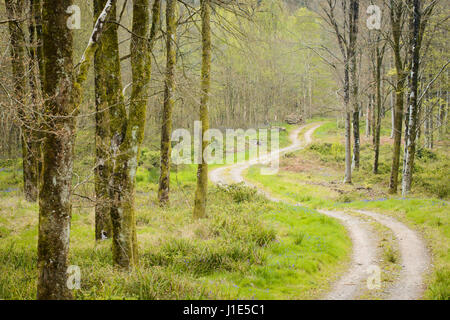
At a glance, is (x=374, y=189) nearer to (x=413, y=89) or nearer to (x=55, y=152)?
(x=413, y=89)

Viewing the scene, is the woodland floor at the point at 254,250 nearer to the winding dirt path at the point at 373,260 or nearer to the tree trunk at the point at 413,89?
the winding dirt path at the point at 373,260

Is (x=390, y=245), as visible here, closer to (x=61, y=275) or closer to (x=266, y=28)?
(x=266, y=28)

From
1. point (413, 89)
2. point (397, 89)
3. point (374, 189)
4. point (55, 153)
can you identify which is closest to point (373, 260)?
point (55, 153)

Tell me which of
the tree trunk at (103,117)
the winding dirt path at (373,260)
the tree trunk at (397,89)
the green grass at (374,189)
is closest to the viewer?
the tree trunk at (103,117)

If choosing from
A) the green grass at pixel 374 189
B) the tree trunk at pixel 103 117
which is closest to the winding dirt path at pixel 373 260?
the green grass at pixel 374 189

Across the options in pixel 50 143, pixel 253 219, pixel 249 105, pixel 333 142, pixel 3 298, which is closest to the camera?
pixel 50 143

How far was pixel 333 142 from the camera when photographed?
116ft

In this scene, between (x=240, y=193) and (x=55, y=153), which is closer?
(x=55, y=153)

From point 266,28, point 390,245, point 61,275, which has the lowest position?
point 390,245

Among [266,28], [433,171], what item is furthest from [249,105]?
[266,28]

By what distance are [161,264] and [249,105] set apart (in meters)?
45.5

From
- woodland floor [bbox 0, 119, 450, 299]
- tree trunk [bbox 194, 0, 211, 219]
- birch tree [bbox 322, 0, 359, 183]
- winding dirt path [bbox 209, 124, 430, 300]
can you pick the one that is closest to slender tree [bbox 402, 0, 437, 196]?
woodland floor [bbox 0, 119, 450, 299]

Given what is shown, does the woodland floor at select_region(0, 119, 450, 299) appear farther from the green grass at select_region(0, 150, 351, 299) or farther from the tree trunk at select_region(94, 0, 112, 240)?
the tree trunk at select_region(94, 0, 112, 240)

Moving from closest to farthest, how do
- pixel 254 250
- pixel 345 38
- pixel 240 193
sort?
1. pixel 254 250
2. pixel 240 193
3. pixel 345 38
